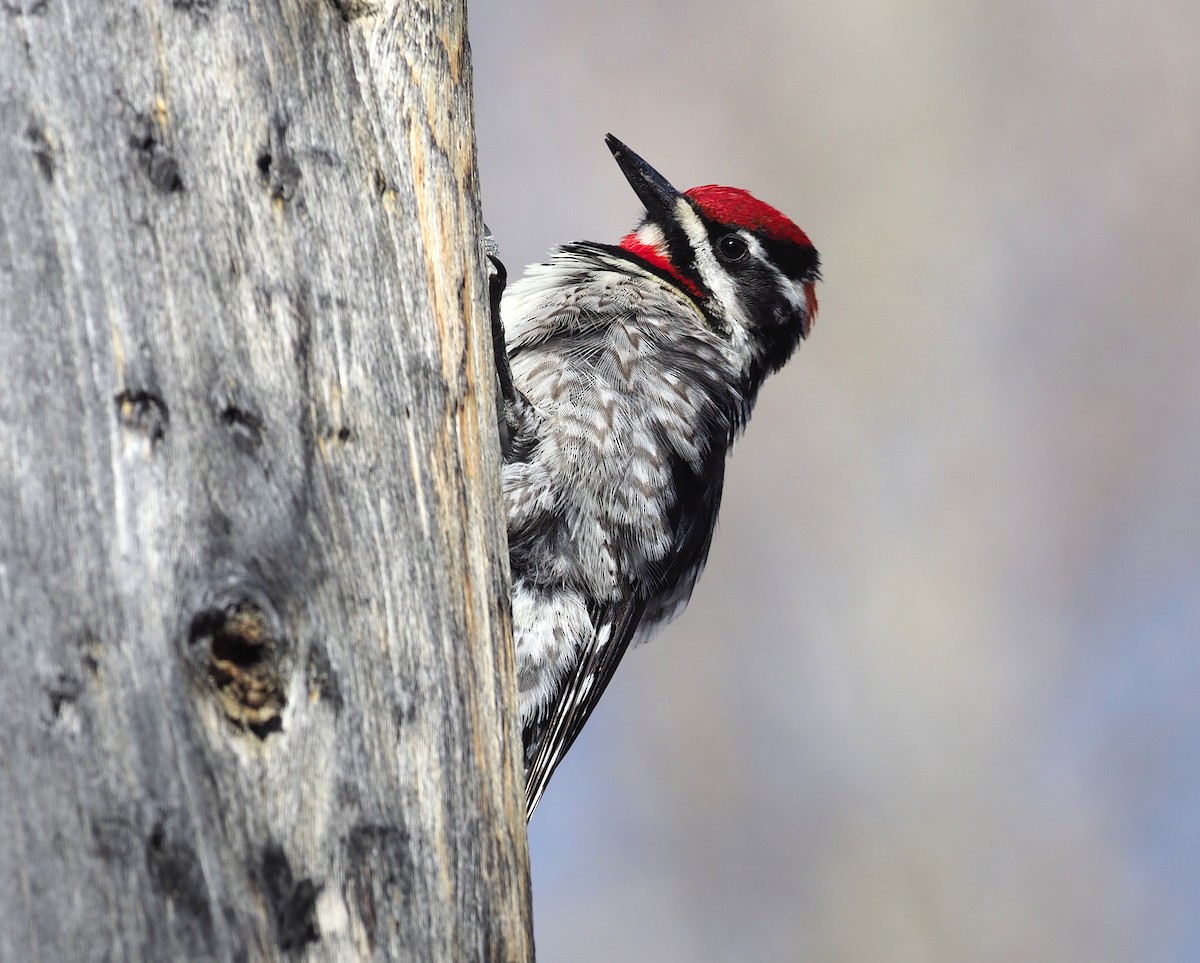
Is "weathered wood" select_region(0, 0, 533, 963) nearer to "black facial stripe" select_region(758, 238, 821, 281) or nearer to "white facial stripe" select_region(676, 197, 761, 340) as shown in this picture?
"white facial stripe" select_region(676, 197, 761, 340)

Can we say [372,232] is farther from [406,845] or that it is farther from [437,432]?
[406,845]

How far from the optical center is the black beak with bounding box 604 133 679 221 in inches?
153

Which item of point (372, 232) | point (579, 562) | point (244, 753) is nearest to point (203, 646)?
point (244, 753)

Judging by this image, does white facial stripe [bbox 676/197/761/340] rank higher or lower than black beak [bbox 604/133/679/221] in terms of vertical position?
lower

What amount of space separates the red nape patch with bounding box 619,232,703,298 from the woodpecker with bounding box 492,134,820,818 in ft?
0.24

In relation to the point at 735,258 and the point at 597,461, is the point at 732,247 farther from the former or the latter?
the point at 597,461

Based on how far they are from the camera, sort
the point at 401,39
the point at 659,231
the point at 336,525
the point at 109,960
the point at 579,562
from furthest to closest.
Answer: the point at 659,231
the point at 579,562
the point at 401,39
the point at 336,525
the point at 109,960

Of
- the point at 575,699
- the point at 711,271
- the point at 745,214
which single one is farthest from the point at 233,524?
A: the point at 745,214

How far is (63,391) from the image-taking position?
1221 millimetres

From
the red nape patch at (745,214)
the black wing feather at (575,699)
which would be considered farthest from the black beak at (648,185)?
the black wing feather at (575,699)

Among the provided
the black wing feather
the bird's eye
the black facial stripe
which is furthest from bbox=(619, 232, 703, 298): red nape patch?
the black wing feather

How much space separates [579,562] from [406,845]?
1.70 meters

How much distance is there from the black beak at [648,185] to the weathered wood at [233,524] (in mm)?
2407

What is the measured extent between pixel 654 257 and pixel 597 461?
110cm
